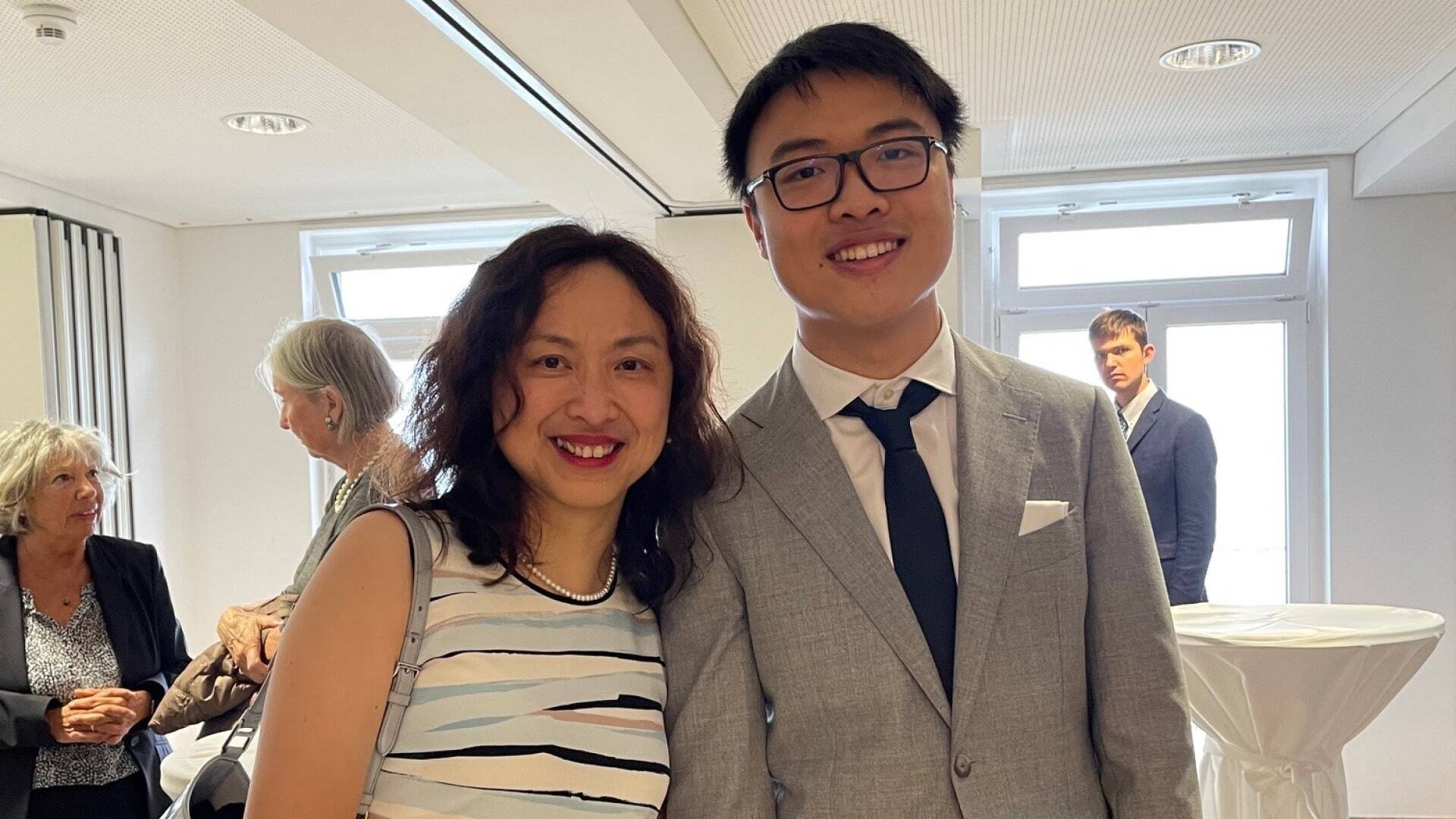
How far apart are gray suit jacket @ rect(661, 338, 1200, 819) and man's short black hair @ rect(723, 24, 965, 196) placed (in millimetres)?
417

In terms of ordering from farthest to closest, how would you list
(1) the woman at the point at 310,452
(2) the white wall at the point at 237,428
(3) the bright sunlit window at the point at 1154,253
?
(2) the white wall at the point at 237,428
(3) the bright sunlit window at the point at 1154,253
(1) the woman at the point at 310,452

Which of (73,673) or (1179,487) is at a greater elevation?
(1179,487)

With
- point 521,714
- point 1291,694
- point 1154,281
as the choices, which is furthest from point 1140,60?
point 521,714

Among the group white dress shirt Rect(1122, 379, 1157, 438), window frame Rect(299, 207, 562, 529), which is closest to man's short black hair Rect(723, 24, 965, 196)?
white dress shirt Rect(1122, 379, 1157, 438)

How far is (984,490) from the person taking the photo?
1.39 m

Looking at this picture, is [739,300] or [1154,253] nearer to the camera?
[739,300]

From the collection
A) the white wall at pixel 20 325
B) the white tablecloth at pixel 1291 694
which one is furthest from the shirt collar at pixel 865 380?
the white wall at pixel 20 325

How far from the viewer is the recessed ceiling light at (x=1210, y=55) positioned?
3.42 m

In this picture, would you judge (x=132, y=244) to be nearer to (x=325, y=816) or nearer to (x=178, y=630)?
(x=178, y=630)

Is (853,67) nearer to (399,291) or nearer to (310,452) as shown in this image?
(310,452)

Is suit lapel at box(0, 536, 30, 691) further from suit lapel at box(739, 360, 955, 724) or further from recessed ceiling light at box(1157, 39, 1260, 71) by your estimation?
recessed ceiling light at box(1157, 39, 1260, 71)

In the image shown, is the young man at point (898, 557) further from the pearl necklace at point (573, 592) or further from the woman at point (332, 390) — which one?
the woman at point (332, 390)

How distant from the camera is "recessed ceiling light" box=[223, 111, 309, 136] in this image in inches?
155

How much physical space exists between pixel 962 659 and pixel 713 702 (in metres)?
0.29
